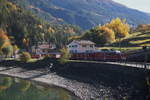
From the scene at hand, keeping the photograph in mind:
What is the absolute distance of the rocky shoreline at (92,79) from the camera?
175 ft

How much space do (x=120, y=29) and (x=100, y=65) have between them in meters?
94.0

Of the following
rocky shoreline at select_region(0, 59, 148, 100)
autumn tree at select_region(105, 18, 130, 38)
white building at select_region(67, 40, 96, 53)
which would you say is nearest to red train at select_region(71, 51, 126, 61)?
rocky shoreline at select_region(0, 59, 148, 100)

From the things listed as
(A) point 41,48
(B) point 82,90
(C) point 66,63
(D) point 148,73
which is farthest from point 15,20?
(D) point 148,73

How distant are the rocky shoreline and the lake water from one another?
225cm

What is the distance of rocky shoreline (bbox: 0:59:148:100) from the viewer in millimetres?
53341

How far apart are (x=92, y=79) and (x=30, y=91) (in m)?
14.8

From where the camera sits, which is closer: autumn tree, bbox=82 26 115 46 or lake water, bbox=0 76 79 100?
lake water, bbox=0 76 79 100

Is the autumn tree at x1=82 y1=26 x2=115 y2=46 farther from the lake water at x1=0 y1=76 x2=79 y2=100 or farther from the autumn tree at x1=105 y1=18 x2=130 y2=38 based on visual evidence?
the lake water at x1=0 y1=76 x2=79 y2=100

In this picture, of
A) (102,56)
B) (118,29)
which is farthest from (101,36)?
(102,56)

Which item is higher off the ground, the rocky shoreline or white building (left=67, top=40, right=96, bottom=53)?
white building (left=67, top=40, right=96, bottom=53)

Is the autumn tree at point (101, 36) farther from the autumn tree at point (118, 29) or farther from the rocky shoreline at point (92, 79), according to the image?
the rocky shoreline at point (92, 79)

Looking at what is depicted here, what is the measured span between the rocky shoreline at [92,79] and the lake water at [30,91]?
2248 millimetres

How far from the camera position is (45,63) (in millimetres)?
105500

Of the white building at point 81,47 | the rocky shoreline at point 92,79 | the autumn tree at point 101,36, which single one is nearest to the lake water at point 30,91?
the rocky shoreline at point 92,79
